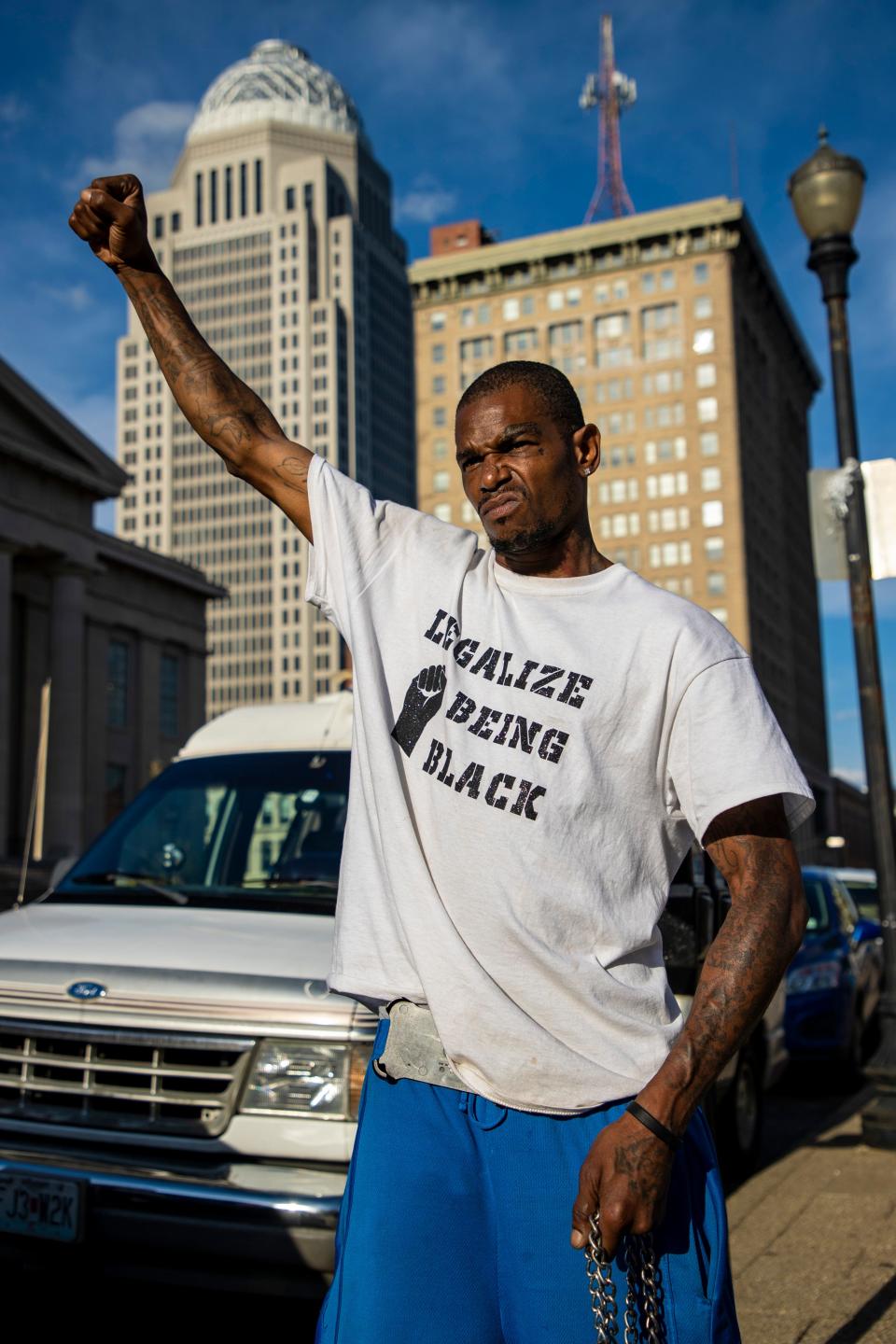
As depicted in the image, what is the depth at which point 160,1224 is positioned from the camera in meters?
3.91

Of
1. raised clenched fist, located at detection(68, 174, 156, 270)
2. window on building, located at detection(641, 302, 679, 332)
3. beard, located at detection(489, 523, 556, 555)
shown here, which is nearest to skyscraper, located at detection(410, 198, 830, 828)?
window on building, located at detection(641, 302, 679, 332)

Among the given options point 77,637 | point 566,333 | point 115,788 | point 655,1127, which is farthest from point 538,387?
point 566,333

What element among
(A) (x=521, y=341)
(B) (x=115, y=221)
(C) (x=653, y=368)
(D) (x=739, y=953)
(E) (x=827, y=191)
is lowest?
(D) (x=739, y=953)

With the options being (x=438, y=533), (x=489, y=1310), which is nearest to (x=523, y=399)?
(x=438, y=533)

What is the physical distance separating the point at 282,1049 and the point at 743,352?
10642 centimetres

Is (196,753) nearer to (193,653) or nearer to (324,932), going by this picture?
(324,932)

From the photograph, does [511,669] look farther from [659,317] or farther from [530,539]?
[659,317]

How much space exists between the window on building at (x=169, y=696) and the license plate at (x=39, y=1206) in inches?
2396

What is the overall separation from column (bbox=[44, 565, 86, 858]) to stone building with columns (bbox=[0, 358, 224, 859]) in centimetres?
5

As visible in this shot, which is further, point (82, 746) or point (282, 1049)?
point (82, 746)

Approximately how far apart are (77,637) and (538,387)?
52748 millimetres

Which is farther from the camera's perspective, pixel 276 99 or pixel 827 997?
pixel 276 99

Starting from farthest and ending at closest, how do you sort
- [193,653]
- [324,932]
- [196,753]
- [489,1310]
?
[193,653] → [196,753] → [324,932] → [489,1310]

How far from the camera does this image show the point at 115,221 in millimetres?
2758
